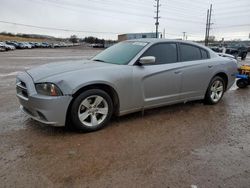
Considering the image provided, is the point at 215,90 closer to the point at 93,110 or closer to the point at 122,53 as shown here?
the point at 122,53

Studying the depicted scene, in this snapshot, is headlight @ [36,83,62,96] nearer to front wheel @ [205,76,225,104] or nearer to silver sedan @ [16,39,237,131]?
silver sedan @ [16,39,237,131]

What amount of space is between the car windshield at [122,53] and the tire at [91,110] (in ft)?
2.76

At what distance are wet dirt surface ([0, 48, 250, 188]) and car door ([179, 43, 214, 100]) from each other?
0.62 meters

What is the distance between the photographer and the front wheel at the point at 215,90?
17.5 ft

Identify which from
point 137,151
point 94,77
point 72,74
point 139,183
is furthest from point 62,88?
point 139,183

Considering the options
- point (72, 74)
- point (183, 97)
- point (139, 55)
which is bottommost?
point (183, 97)

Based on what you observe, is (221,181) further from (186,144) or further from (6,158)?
(6,158)

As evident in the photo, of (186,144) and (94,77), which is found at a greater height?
(94,77)

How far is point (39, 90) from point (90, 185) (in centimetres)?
176

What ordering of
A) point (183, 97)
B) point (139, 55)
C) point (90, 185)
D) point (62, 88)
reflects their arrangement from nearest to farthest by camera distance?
point (90, 185) < point (62, 88) < point (139, 55) < point (183, 97)

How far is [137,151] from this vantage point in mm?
3121

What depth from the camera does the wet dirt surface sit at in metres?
2.49

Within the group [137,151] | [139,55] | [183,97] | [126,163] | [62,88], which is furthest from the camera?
[183,97]

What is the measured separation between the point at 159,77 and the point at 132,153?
1789 mm
